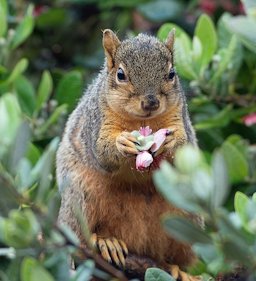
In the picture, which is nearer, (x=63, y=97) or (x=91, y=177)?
(x=91, y=177)

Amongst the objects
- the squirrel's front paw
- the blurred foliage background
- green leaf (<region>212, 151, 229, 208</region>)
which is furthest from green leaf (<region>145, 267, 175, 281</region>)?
the squirrel's front paw

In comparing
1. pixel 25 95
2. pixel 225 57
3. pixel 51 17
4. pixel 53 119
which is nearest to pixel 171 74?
pixel 225 57

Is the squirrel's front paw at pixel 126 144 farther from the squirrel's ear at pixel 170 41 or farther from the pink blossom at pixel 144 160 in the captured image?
the squirrel's ear at pixel 170 41

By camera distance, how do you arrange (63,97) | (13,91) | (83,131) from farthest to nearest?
1. (63,97)
2. (13,91)
3. (83,131)

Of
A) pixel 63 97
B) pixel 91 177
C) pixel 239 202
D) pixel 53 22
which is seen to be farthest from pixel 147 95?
pixel 53 22

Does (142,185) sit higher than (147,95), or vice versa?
(147,95)

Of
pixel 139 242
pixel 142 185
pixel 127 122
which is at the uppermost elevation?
pixel 127 122

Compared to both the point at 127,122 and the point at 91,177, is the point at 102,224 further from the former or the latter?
the point at 127,122
